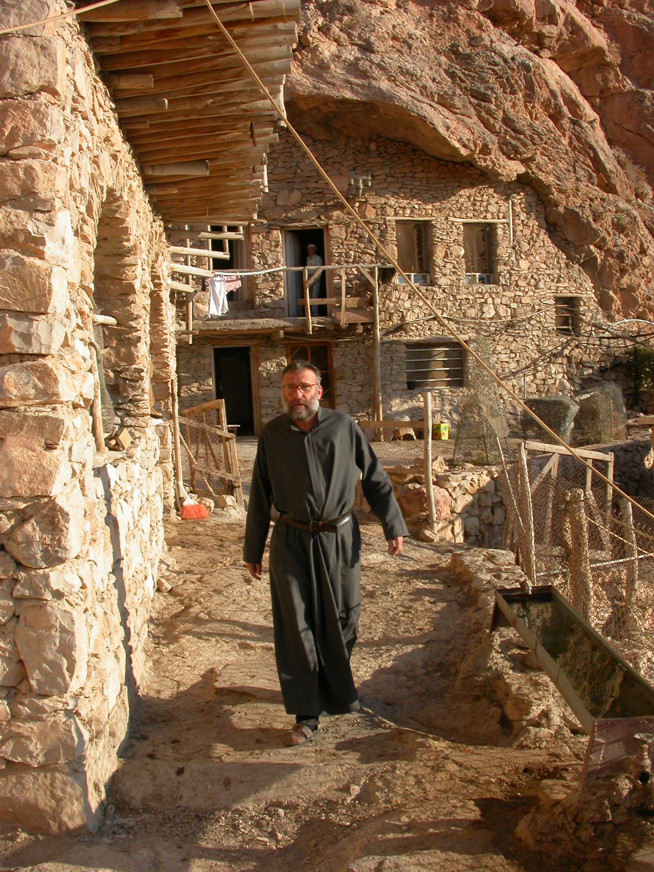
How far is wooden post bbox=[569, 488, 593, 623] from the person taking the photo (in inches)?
236

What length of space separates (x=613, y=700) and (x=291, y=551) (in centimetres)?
141

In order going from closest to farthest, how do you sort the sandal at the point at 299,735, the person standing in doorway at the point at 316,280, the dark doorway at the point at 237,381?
the sandal at the point at 299,735 < the person standing in doorway at the point at 316,280 < the dark doorway at the point at 237,381

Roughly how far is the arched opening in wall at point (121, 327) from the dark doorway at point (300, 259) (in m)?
12.1

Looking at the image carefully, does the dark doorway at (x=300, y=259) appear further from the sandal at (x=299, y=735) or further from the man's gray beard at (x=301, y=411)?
the sandal at (x=299, y=735)

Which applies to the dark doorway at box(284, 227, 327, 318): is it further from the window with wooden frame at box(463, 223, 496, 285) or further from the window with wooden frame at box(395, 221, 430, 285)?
the window with wooden frame at box(463, 223, 496, 285)

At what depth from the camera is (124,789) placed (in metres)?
2.94

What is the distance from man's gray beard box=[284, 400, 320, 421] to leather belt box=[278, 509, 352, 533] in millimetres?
439

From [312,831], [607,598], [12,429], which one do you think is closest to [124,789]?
[312,831]

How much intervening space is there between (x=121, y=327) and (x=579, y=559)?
389cm

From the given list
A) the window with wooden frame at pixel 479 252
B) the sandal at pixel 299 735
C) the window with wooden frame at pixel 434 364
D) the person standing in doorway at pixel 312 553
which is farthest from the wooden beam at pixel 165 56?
the window with wooden frame at pixel 479 252

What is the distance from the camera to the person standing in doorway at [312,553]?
3.41m

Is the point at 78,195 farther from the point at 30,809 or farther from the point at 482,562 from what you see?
the point at 482,562

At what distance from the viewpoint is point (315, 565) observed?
3.43m

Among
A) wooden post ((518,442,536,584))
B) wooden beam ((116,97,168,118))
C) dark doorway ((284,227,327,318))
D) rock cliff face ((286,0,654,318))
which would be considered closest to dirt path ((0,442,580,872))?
wooden post ((518,442,536,584))
